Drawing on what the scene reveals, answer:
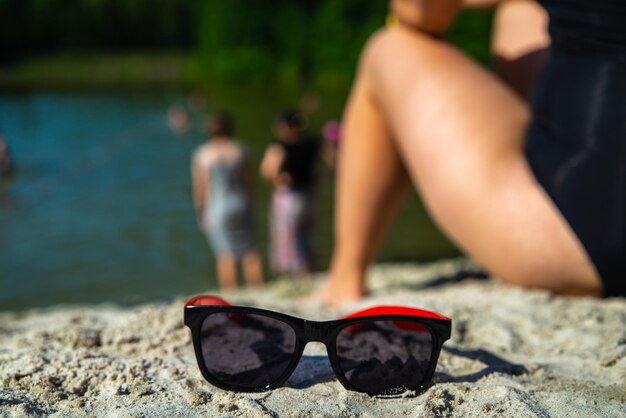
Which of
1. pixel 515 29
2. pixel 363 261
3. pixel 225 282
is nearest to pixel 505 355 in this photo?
pixel 363 261

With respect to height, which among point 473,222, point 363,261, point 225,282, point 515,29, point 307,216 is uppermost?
point 515,29

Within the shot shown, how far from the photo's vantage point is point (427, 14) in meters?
2.09

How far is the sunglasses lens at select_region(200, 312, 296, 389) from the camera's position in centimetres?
123

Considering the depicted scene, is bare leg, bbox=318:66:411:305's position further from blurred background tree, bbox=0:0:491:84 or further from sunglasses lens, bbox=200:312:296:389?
blurred background tree, bbox=0:0:491:84

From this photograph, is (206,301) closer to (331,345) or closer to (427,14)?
(331,345)

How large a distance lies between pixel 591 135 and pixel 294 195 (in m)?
3.58

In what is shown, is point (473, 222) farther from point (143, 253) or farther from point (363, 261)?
point (143, 253)

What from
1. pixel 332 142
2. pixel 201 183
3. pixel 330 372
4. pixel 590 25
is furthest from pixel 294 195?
pixel 330 372

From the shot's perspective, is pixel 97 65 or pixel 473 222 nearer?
pixel 473 222

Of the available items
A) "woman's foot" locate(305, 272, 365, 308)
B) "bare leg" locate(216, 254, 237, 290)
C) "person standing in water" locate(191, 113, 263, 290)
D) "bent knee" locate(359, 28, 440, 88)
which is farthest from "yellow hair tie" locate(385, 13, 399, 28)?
"bare leg" locate(216, 254, 237, 290)

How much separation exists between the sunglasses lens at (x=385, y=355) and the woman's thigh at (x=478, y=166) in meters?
0.63

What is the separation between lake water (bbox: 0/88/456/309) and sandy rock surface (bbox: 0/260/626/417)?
1909 mm

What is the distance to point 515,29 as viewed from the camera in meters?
2.33

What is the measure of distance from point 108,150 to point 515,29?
11616 mm
